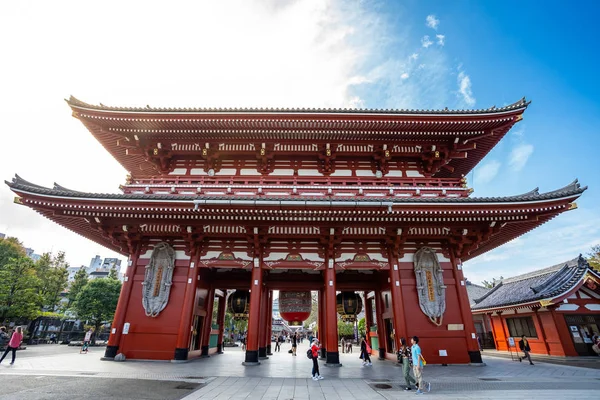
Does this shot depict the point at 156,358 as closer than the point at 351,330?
Yes

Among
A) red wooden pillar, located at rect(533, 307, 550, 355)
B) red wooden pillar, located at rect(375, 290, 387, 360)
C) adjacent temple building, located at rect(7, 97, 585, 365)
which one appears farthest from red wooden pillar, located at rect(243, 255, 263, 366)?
red wooden pillar, located at rect(533, 307, 550, 355)

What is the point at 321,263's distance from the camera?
13930 millimetres

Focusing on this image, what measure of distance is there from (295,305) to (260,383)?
26.8 ft

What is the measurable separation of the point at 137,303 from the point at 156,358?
2683mm

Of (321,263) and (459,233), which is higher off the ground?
(459,233)

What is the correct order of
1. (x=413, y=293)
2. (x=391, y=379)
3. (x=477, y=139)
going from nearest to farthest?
(x=391, y=379)
(x=413, y=293)
(x=477, y=139)

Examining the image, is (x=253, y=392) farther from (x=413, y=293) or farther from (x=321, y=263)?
(x=413, y=293)

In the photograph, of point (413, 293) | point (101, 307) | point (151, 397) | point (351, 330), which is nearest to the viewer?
point (151, 397)

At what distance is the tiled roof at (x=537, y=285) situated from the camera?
17.8m

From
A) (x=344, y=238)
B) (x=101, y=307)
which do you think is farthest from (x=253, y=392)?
(x=101, y=307)

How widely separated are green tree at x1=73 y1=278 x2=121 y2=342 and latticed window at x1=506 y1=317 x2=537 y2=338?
36459mm

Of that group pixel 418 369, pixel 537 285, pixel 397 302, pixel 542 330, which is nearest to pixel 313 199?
pixel 397 302

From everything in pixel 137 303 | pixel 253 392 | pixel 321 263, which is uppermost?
pixel 321 263

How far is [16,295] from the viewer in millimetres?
24953
